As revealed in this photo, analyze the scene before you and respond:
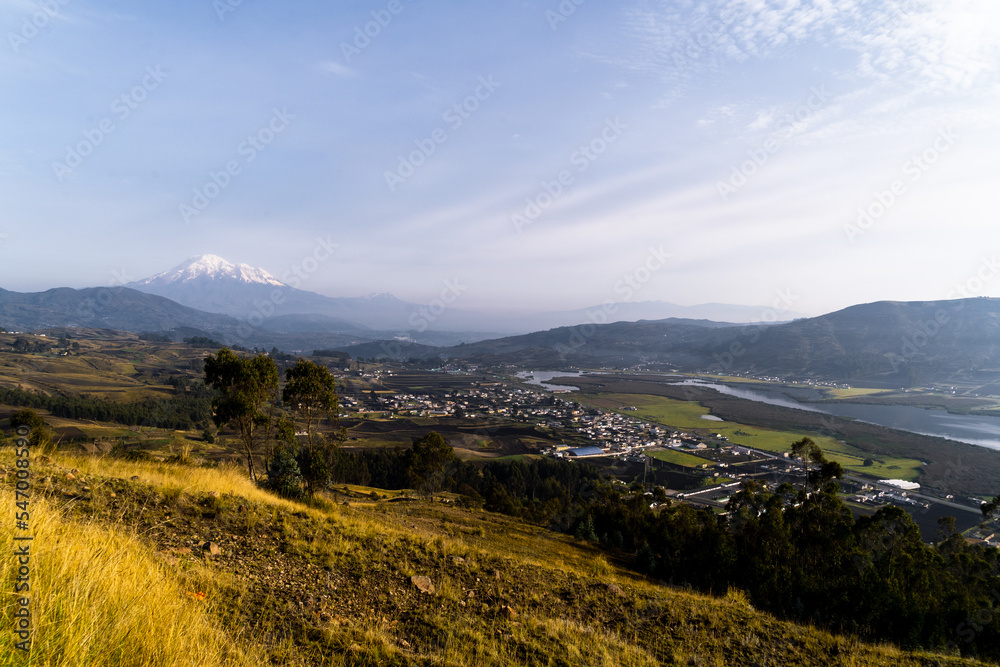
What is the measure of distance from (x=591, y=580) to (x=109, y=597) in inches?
307

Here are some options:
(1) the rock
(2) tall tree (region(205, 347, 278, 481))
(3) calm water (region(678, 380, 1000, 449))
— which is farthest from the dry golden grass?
(3) calm water (region(678, 380, 1000, 449))

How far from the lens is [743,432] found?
7244 cm

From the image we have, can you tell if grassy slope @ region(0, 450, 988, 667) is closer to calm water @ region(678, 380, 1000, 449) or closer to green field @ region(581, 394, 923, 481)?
green field @ region(581, 394, 923, 481)

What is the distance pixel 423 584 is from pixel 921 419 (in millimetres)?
115817

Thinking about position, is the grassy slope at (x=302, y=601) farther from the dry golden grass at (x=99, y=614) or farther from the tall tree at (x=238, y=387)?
the tall tree at (x=238, y=387)

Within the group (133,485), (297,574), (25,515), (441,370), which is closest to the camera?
(25,515)

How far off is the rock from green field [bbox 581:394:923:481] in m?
58.3

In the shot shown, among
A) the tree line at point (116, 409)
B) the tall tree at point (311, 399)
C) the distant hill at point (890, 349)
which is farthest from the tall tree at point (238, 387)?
the distant hill at point (890, 349)

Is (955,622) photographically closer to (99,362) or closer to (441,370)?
(99,362)

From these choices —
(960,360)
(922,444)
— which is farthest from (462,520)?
(960,360)

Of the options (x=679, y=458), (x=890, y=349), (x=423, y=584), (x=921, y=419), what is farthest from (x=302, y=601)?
(x=890, y=349)

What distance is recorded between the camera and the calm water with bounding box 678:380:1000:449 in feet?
229

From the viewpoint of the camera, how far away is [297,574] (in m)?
5.96

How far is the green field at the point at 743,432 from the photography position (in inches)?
2045
